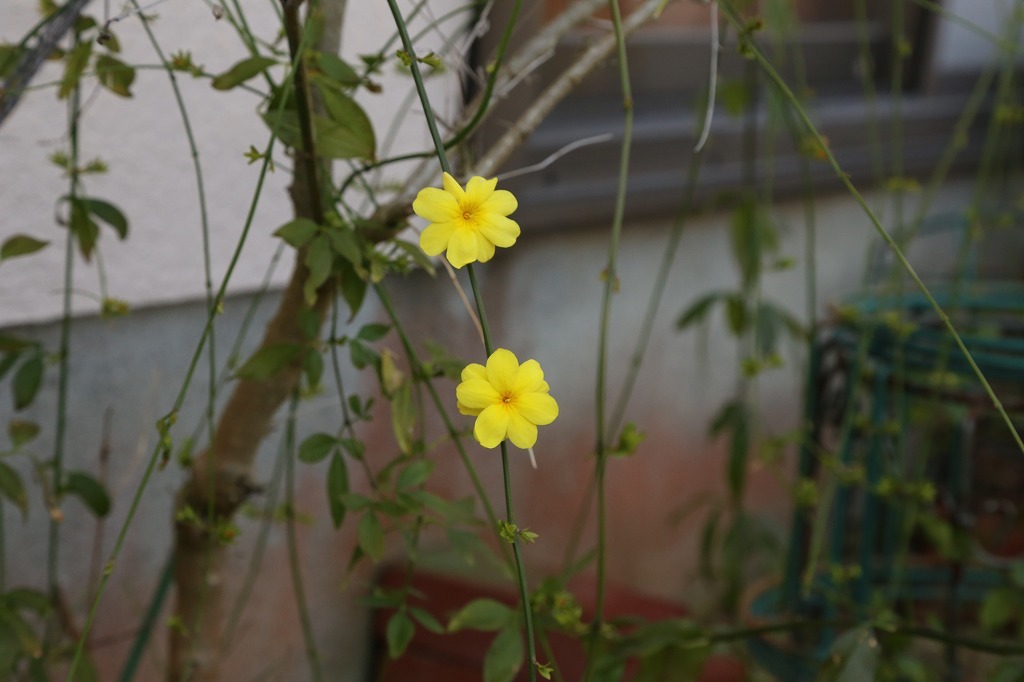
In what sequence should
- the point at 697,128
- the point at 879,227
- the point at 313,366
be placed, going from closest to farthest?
the point at 879,227 → the point at 313,366 → the point at 697,128

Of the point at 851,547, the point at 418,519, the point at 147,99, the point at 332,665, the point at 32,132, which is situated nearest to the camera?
the point at 418,519

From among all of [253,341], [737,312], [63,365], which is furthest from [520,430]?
[737,312]

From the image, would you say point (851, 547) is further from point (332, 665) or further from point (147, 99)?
point (147, 99)

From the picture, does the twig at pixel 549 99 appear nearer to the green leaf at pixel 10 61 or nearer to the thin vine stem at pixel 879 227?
the thin vine stem at pixel 879 227

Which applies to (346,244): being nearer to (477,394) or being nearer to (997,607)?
(477,394)

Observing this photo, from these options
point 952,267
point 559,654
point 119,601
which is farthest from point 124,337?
point 952,267

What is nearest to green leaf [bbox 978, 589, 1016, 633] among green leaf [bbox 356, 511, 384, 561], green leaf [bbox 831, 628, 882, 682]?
green leaf [bbox 831, 628, 882, 682]

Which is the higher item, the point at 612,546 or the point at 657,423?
the point at 657,423

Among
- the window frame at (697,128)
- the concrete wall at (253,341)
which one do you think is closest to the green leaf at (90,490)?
the concrete wall at (253,341)
